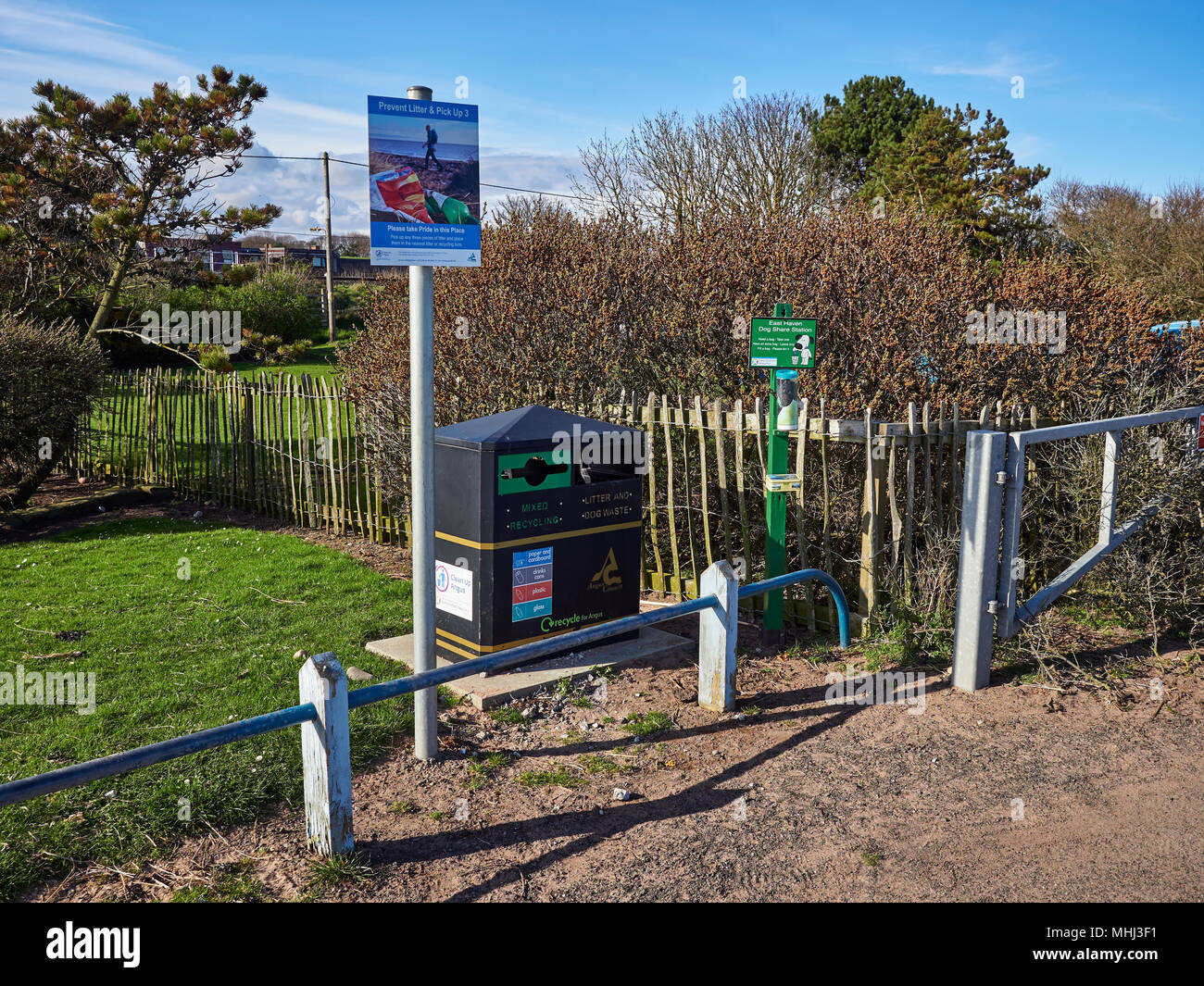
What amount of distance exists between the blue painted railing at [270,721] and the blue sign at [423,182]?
168 centimetres

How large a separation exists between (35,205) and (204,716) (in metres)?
11.6

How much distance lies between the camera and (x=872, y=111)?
1265 inches

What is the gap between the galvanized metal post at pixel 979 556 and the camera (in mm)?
4965

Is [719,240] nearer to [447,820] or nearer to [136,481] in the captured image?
[447,820]

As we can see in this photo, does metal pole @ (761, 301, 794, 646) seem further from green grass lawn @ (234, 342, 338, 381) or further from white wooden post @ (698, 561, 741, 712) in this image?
green grass lawn @ (234, 342, 338, 381)

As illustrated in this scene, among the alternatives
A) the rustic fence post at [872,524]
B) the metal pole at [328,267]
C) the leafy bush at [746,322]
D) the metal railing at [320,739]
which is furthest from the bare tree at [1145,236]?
the metal pole at [328,267]

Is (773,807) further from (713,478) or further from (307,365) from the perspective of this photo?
(307,365)

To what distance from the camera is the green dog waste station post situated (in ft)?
18.4

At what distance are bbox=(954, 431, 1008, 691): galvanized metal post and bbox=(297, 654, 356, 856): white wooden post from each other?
135 inches

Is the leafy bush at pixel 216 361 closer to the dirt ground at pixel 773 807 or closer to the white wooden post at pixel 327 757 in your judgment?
the dirt ground at pixel 773 807

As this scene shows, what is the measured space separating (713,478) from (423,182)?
3.86 m
